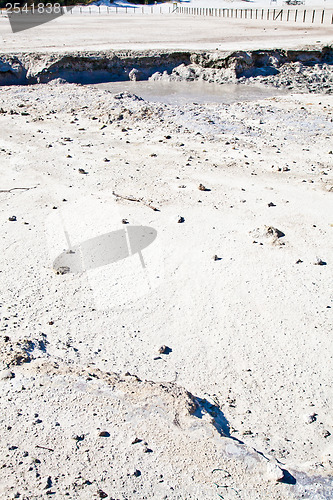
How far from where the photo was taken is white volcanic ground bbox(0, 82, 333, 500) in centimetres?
272

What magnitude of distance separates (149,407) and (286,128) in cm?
734

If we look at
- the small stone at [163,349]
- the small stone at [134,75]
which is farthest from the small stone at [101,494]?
the small stone at [134,75]

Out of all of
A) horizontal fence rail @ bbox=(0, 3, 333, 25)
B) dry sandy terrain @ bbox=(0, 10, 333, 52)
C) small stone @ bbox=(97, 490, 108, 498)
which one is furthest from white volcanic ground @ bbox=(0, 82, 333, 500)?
horizontal fence rail @ bbox=(0, 3, 333, 25)

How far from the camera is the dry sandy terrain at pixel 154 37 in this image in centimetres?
1645

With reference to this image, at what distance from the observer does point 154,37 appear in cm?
1931

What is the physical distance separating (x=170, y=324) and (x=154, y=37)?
18.0 m

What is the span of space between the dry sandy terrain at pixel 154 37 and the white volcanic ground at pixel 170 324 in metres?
9.75

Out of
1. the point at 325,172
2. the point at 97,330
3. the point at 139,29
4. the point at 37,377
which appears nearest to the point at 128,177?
the point at 325,172

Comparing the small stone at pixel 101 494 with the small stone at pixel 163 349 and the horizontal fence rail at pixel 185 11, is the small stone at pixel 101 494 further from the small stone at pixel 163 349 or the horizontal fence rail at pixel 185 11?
the horizontal fence rail at pixel 185 11

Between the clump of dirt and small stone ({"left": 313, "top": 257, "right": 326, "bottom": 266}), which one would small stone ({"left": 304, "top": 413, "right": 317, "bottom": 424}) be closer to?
small stone ({"left": 313, "top": 257, "right": 326, "bottom": 266})

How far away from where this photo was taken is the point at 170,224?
572 centimetres

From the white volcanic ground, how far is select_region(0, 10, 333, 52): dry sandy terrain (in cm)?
975

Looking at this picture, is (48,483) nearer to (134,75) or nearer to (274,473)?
(274,473)

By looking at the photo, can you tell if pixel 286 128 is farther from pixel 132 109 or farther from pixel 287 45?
pixel 287 45
